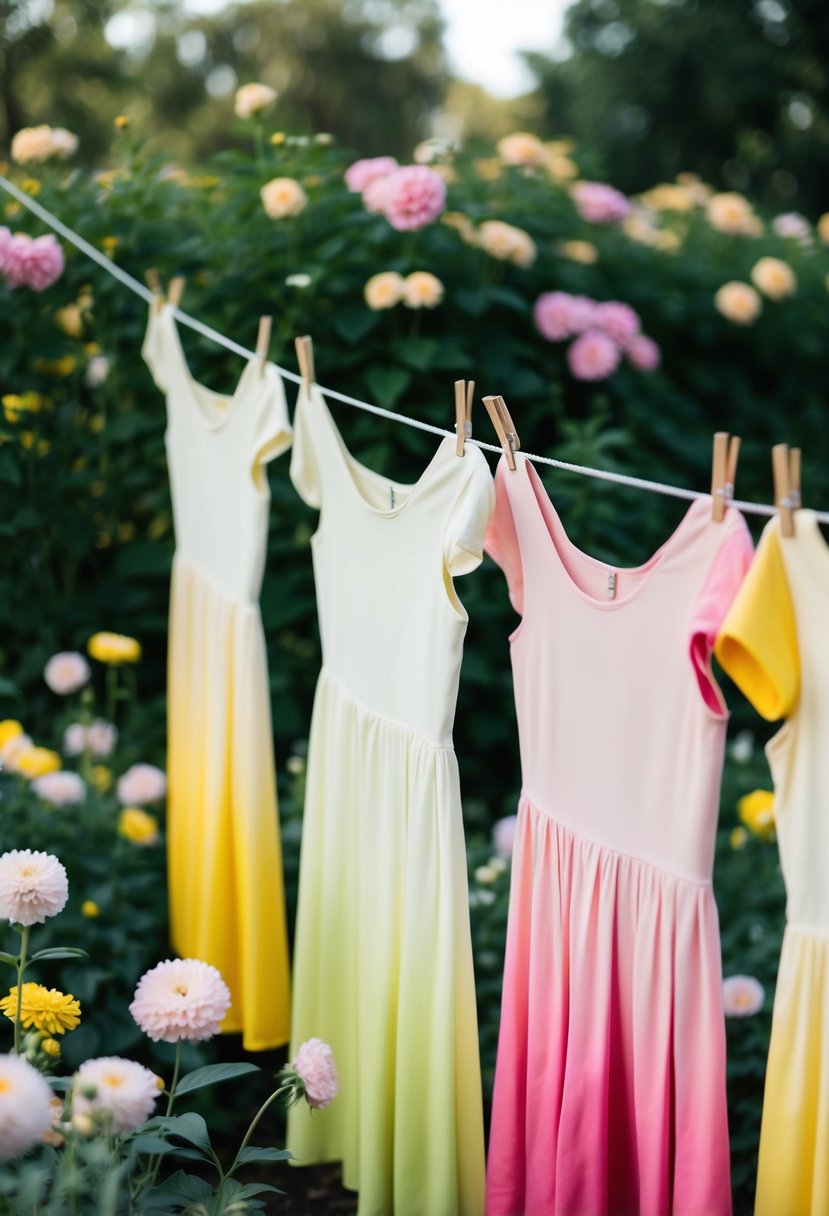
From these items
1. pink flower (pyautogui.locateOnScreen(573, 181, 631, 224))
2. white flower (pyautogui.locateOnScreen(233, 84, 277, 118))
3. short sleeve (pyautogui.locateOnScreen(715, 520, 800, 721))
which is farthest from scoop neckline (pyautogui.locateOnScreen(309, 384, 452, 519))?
pink flower (pyautogui.locateOnScreen(573, 181, 631, 224))

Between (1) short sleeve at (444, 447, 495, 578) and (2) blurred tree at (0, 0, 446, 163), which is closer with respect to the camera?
(1) short sleeve at (444, 447, 495, 578)

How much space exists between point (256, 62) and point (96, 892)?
1802 centimetres

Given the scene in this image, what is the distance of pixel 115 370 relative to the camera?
3092mm

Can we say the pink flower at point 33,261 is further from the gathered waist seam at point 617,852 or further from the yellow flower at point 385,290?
the gathered waist seam at point 617,852

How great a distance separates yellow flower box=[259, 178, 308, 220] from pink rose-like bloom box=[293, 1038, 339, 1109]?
1957 millimetres

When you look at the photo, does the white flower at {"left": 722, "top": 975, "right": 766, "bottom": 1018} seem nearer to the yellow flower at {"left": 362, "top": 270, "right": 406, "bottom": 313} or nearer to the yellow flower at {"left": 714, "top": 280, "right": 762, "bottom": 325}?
the yellow flower at {"left": 362, "top": 270, "right": 406, "bottom": 313}

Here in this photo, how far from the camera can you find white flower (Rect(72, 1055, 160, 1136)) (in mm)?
1134

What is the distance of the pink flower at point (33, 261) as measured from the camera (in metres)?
2.73

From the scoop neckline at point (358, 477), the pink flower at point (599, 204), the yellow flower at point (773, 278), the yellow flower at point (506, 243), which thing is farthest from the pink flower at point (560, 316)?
the scoop neckline at point (358, 477)

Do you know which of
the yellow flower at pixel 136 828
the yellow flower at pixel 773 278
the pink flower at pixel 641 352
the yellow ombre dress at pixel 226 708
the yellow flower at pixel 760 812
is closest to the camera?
the yellow ombre dress at pixel 226 708

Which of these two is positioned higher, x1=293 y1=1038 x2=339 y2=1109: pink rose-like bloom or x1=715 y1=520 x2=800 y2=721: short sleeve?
x1=715 y1=520 x2=800 y2=721: short sleeve

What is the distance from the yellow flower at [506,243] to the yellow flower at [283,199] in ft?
1.62

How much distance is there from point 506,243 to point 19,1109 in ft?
8.14

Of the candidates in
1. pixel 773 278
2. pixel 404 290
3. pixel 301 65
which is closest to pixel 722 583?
pixel 404 290
